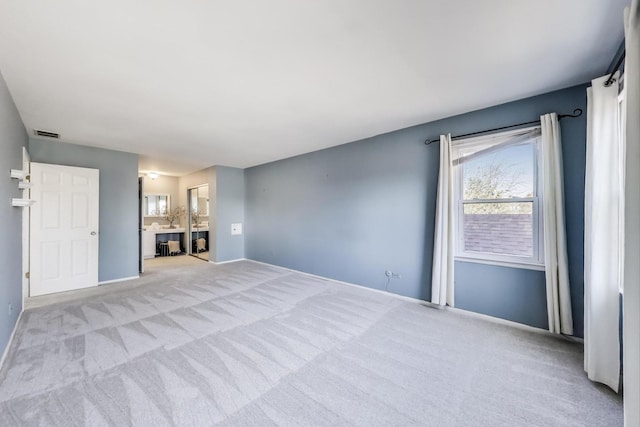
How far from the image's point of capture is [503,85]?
2.42 metres

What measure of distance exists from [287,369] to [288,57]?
2.53 m

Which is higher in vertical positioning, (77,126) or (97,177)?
(77,126)

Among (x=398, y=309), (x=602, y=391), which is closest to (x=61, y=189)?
(x=398, y=309)

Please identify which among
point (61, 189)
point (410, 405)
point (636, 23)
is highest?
point (636, 23)

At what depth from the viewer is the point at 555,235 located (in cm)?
242

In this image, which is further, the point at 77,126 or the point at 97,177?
the point at 97,177

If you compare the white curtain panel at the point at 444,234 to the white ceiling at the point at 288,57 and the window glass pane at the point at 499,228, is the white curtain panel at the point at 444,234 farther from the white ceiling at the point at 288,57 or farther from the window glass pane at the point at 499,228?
the white ceiling at the point at 288,57

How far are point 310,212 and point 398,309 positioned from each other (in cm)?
252

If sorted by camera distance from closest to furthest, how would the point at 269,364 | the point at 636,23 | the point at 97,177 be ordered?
the point at 636,23 → the point at 269,364 → the point at 97,177

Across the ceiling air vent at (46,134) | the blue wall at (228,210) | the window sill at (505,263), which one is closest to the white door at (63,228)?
the ceiling air vent at (46,134)

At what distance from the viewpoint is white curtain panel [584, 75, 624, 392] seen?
5.90ft

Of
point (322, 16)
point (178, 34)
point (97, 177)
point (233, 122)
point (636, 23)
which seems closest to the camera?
point (636, 23)

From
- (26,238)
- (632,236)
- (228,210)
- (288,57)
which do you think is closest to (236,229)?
(228,210)

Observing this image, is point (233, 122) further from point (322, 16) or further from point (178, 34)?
point (322, 16)
